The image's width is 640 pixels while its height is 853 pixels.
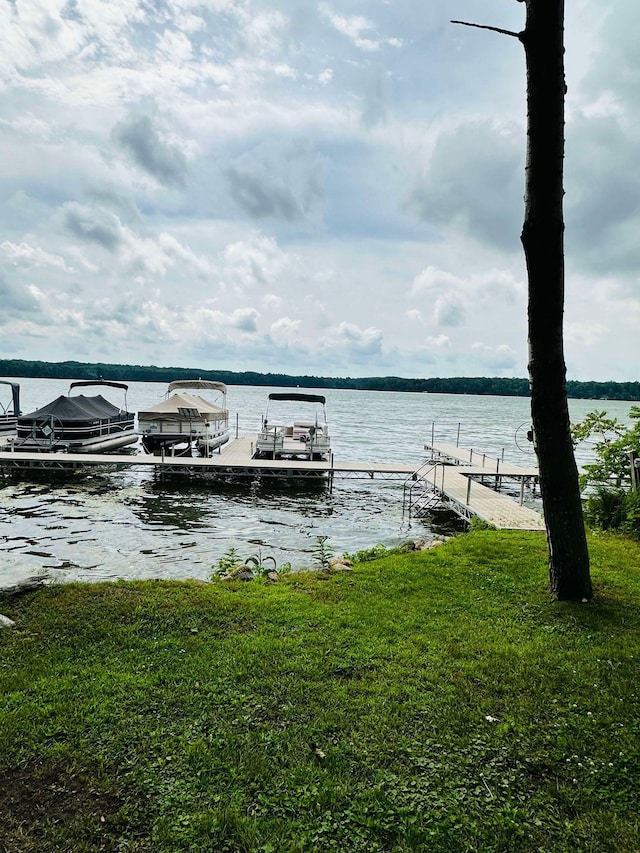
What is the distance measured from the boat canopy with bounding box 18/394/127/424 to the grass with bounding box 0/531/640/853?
1939 centimetres

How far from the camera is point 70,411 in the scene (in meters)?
23.7

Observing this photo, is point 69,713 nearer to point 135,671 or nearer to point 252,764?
point 135,671

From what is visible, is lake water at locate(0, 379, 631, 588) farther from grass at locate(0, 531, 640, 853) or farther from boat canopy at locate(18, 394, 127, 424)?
boat canopy at locate(18, 394, 127, 424)

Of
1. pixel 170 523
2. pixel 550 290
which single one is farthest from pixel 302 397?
pixel 550 290

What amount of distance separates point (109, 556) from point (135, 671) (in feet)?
21.6

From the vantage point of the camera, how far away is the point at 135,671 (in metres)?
4.11

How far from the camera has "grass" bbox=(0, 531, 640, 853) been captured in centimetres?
264

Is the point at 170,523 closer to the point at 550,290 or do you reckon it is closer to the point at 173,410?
the point at 550,290

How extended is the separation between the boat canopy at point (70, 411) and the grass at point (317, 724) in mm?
19394

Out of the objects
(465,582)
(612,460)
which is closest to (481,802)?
(465,582)

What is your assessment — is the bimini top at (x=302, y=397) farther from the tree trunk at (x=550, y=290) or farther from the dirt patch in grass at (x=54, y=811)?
the dirt patch in grass at (x=54, y=811)

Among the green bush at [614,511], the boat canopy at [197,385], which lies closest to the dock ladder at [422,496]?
the green bush at [614,511]

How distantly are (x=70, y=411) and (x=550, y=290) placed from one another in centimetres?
2312

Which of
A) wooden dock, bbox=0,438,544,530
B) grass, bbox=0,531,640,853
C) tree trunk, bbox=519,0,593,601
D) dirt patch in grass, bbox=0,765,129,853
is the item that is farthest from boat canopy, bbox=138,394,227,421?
dirt patch in grass, bbox=0,765,129,853
